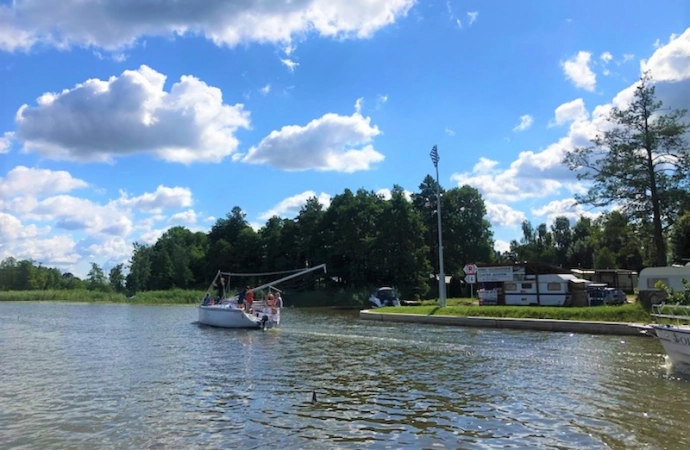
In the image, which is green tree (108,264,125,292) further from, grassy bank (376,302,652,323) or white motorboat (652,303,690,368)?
white motorboat (652,303,690,368)

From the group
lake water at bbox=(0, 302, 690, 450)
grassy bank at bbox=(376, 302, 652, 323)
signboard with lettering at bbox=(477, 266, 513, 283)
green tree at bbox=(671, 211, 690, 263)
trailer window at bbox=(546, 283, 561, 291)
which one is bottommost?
lake water at bbox=(0, 302, 690, 450)

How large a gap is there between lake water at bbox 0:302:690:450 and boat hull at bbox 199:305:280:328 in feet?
25.8

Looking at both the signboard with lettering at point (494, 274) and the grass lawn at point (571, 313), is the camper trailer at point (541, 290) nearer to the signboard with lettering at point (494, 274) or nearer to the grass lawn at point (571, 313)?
the signboard with lettering at point (494, 274)

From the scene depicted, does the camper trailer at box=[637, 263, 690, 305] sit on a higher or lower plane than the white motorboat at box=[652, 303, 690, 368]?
higher

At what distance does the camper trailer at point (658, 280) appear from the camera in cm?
2998

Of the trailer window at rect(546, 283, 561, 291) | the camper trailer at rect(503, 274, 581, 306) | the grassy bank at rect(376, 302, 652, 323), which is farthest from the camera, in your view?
the trailer window at rect(546, 283, 561, 291)

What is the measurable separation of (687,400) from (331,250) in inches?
2890

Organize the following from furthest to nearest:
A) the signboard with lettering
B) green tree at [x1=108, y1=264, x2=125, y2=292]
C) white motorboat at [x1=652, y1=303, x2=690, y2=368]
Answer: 1. green tree at [x1=108, y1=264, x2=125, y2=292]
2. the signboard with lettering
3. white motorboat at [x1=652, y1=303, x2=690, y2=368]

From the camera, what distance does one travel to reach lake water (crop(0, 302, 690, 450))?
1030 cm

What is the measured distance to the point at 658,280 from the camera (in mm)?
30438

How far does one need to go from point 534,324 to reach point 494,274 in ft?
38.8

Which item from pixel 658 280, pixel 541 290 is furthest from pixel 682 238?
pixel 658 280

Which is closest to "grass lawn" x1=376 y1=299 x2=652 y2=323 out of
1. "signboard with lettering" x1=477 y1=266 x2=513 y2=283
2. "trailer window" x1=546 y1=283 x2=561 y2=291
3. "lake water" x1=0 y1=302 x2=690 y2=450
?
"lake water" x1=0 y1=302 x2=690 y2=450

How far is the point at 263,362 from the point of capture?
19906mm
